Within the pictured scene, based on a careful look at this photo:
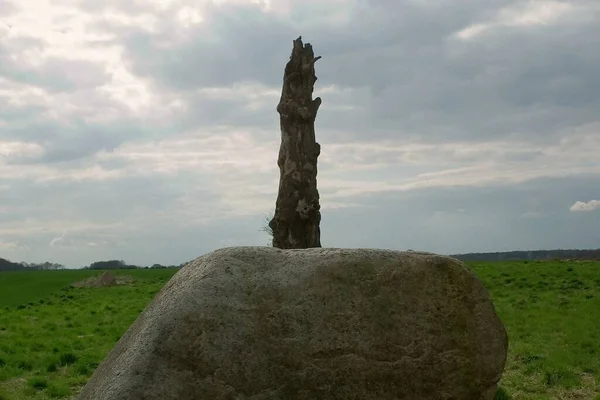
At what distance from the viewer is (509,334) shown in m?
16.3

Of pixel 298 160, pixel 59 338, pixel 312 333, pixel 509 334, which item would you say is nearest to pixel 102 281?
pixel 59 338

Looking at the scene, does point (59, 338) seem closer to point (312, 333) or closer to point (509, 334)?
point (509, 334)

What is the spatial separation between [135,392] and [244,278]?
1.48m

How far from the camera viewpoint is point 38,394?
1169cm

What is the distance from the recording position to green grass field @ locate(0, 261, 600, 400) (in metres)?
11.7

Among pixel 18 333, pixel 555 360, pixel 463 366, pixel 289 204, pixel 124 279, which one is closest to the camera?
pixel 463 366

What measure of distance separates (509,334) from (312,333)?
1104cm

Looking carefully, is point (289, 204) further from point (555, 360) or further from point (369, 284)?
point (369, 284)

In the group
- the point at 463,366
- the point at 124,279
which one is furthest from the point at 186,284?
the point at 124,279

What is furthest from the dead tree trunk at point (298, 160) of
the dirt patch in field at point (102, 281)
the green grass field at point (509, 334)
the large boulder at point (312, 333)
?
the dirt patch in field at point (102, 281)

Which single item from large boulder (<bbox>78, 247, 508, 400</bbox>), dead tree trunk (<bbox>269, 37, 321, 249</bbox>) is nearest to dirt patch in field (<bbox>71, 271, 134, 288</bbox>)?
dead tree trunk (<bbox>269, 37, 321, 249</bbox>)

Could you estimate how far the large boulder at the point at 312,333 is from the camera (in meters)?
6.28

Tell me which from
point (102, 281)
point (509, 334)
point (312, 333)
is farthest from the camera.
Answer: point (102, 281)

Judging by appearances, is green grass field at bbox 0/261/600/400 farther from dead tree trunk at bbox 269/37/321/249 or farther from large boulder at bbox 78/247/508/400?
dead tree trunk at bbox 269/37/321/249
